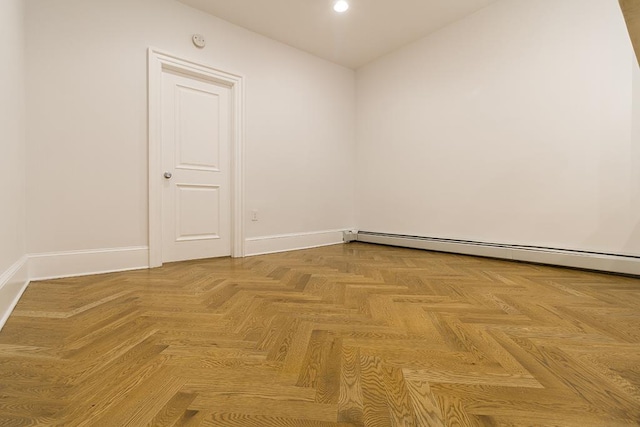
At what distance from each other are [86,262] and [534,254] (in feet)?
12.4

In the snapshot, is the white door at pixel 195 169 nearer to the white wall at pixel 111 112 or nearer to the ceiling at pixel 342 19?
the white wall at pixel 111 112

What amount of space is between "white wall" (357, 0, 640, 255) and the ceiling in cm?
22

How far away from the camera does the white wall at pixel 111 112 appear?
2.26 meters

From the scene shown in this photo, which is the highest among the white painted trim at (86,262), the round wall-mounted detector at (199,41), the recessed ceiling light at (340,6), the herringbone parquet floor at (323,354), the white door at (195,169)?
the recessed ceiling light at (340,6)

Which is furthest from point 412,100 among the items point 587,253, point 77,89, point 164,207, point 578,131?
point 77,89

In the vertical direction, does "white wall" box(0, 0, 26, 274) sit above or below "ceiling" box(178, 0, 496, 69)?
below

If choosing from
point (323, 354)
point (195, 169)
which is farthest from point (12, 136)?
point (323, 354)

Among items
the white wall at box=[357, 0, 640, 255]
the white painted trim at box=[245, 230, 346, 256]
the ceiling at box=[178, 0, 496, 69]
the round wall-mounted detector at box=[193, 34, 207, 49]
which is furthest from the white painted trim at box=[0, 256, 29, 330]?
the white wall at box=[357, 0, 640, 255]

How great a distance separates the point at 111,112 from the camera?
2527 millimetres

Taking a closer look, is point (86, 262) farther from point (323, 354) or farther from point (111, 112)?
point (323, 354)

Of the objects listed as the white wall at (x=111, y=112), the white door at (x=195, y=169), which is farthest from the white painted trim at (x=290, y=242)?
the white door at (x=195, y=169)

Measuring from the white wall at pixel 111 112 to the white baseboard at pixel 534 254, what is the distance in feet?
5.44

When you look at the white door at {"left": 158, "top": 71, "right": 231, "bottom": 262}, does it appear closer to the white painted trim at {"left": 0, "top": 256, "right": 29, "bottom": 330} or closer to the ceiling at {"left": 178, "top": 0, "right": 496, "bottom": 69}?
the ceiling at {"left": 178, "top": 0, "right": 496, "bottom": 69}

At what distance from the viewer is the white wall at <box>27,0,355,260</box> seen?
2.26m
